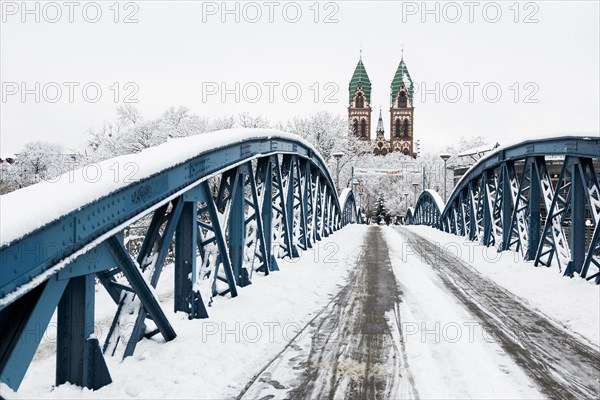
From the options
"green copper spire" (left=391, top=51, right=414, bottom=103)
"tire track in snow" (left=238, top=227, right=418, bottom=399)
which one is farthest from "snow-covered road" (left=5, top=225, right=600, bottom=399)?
"green copper spire" (left=391, top=51, right=414, bottom=103)

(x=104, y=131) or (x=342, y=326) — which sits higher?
(x=104, y=131)

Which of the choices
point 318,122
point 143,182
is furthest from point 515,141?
point 318,122

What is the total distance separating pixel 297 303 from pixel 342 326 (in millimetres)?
1445

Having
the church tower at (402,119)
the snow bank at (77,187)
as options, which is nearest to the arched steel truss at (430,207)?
the snow bank at (77,187)

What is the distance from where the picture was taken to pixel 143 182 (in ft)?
16.3

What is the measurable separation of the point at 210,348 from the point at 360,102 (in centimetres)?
14587

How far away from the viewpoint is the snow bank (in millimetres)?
3383

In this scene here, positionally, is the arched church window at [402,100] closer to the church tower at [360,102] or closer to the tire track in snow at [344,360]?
the church tower at [360,102]

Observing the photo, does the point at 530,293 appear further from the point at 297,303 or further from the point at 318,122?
the point at 318,122

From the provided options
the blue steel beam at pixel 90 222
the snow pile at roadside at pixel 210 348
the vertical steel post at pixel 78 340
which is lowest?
the snow pile at roadside at pixel 210 348

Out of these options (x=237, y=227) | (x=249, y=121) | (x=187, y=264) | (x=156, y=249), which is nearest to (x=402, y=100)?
(x=249, y=121)

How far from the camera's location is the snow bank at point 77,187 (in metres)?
3.38

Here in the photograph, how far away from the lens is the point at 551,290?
948cm

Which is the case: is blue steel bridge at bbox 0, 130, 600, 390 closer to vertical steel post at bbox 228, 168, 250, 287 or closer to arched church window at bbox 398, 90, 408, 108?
vertical steel post at bbox 228, 168, 250, 287
